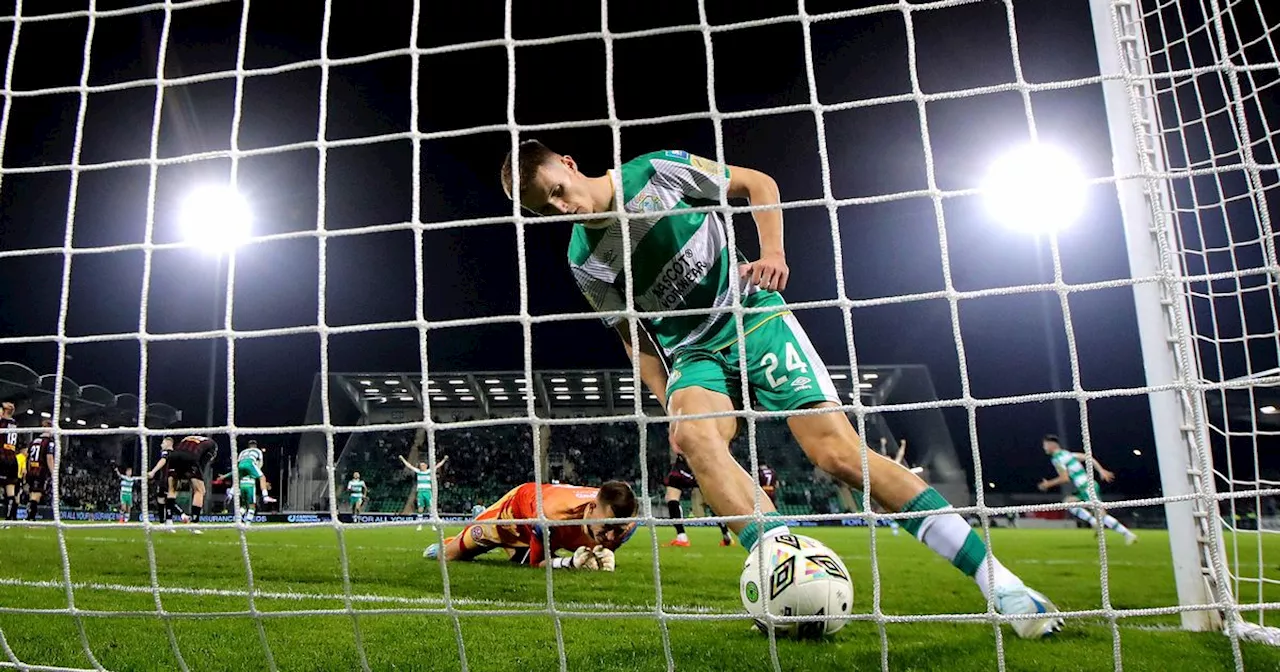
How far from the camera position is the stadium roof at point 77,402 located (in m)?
10.5

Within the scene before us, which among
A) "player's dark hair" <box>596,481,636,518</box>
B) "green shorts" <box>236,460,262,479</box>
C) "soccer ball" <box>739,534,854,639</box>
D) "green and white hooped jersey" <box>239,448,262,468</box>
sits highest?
"green and white hooped jersey" <box>239,448,262,468</box>

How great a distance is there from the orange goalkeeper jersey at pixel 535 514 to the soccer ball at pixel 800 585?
154 centimetres

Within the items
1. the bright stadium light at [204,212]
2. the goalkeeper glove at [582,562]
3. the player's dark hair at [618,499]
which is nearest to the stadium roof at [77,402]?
the bright stadium light at [204,212]

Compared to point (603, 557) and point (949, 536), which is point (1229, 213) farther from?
point (949, 536)

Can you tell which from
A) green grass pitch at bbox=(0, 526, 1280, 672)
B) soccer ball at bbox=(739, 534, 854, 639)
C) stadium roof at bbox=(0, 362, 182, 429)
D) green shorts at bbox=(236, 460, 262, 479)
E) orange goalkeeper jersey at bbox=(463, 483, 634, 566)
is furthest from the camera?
stadium roof at bbox=(0, 362, 182, 429)

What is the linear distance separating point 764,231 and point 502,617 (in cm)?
140

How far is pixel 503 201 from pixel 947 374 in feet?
30.3

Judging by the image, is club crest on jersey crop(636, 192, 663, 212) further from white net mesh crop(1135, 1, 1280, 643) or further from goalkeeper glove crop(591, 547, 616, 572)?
goalkeeper glove crop(591, 547, 616, 572)

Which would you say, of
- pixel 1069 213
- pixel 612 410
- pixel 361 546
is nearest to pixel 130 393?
pixel 612 410

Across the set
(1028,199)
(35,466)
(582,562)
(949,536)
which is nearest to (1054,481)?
(1028,199)

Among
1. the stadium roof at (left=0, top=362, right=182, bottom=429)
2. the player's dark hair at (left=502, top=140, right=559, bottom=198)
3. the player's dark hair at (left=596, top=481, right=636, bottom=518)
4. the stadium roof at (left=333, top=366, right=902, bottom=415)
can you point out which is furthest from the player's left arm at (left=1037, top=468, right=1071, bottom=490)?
the stadium roof at (left=0, top=362, right=182, bottom=429)

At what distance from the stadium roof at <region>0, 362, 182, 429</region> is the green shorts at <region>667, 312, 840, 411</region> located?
1068 centimetres

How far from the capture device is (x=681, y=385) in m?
2.38

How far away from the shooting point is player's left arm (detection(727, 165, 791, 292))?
189 cm
